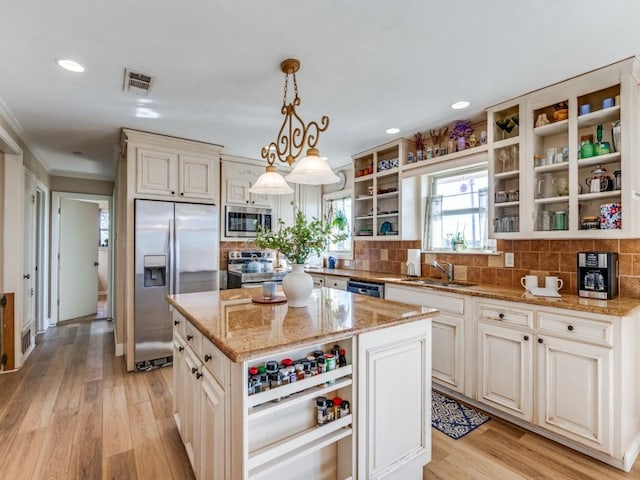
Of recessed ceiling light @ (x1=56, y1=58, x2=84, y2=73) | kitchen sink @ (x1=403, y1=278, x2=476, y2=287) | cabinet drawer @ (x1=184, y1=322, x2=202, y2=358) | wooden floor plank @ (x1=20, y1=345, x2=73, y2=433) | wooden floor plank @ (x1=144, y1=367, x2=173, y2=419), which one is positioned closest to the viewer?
cabinet drawer @ (x1=184, y1=322, x2=202, y2=358)

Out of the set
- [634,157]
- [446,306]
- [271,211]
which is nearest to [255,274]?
[271,211]

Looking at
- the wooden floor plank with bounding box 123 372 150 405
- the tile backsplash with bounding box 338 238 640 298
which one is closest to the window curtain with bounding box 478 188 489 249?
the tile backsplash with bounding box 338 238 640 298

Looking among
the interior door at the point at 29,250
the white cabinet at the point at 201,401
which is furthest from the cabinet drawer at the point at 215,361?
the interior door at the point at 29,250

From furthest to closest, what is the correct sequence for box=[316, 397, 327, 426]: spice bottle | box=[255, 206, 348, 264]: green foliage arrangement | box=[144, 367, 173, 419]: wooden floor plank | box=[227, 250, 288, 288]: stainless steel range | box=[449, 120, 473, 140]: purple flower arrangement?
box=[227, 250, 288, 288]: stainless steel range < box=[449, 120, 473, 140]: purple flower arrangement < box=[144, 367, 173, 419]: wooden floor plank < box=[255, 206, 348, 264]: green foliage arrangement < box=[316, 397, 327, 426]: spice bottle

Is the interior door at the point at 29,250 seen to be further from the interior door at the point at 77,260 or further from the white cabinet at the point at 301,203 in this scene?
the white cabinet at the point at 301,203

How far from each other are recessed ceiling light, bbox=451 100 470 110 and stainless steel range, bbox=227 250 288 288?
105 inches

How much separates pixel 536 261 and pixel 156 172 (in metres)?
3.71

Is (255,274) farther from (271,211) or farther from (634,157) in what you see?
(634,157)

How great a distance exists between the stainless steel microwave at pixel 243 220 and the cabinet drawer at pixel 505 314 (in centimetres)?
281

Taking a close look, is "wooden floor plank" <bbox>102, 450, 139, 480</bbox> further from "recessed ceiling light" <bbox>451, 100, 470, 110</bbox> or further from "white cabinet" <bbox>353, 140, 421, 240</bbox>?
"recessed ceiling light" <bbox>451, 100, 470, 110</bbox>

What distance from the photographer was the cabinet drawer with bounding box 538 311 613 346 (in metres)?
1.87

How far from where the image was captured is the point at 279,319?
1620mm

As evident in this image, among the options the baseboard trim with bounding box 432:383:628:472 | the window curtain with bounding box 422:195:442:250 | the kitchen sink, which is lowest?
the baseboard trim with bounding box 432:383:628:472

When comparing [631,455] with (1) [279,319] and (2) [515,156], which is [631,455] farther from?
(1) [279,319]
